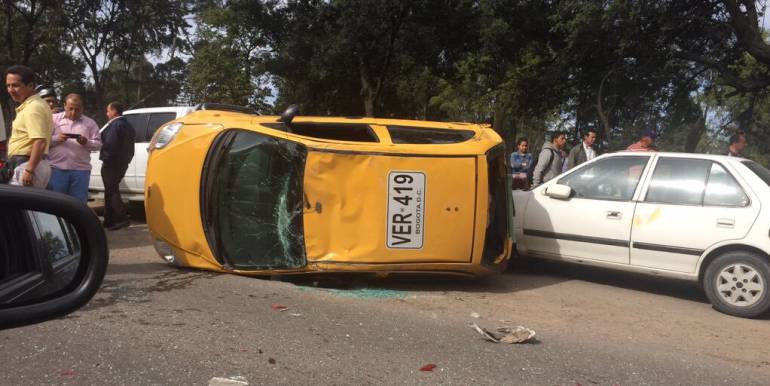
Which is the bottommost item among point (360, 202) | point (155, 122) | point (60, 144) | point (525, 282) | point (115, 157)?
point (525, 282)

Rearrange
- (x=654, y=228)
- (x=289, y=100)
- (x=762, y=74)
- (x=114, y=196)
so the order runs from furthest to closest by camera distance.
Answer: (x=289, y=100) < (x=762, y=74) < (x=114, y=196) < (x=654, y=228)

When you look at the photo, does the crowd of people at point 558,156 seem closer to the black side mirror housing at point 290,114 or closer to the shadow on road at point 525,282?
the shadow on road at point 525,282

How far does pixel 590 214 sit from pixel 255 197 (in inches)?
132

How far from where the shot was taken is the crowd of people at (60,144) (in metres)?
4.55

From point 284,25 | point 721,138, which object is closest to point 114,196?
point 284,25

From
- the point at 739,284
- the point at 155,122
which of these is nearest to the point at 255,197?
the point at 739,284

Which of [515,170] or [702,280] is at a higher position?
[515,170]

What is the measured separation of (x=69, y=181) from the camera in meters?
6.22

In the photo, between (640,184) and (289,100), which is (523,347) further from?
(289,100)

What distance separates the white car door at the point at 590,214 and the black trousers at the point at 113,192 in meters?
5.17

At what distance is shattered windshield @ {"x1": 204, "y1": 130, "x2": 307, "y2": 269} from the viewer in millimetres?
5340

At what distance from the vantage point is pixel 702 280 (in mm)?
5617

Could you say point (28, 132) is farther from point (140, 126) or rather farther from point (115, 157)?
point (140, 126)

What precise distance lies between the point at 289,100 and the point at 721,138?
3410 cm
